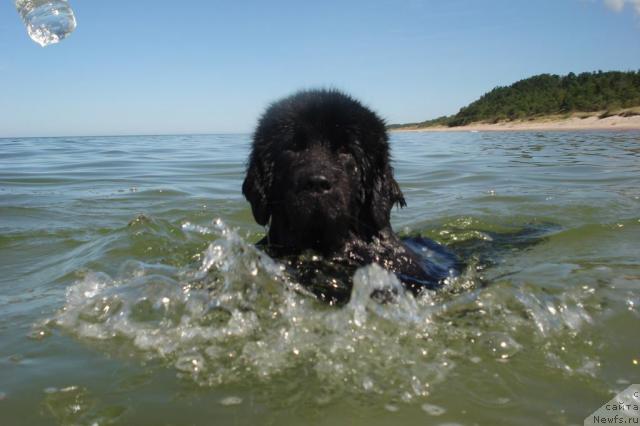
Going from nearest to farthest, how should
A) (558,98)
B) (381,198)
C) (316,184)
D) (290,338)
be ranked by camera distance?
(290,338) → (316,184) → (381,198) → (558,98)

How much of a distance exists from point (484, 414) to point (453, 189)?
7461 millimetres

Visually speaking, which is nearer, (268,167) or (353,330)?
(353,330)

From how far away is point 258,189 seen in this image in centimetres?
386

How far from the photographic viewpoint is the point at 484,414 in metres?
1.97

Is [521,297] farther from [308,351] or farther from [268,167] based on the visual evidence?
[268,167]

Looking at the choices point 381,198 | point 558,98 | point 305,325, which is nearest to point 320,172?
point 381,198

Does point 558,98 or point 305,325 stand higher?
point 558,98

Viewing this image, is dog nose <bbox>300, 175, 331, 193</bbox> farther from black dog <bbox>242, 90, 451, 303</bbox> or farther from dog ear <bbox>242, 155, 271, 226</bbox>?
dog ear <bbox>242, 155, 271, 226</bbox>

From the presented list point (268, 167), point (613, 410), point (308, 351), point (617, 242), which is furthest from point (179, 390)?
point (617, 242)

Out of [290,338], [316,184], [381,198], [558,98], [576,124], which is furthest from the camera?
[558,98]

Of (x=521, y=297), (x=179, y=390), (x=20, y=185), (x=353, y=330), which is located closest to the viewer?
(x=179, y=390)

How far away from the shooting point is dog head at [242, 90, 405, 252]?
11.0 feet

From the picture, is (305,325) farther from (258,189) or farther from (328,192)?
(258,189)

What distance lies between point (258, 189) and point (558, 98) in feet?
178
